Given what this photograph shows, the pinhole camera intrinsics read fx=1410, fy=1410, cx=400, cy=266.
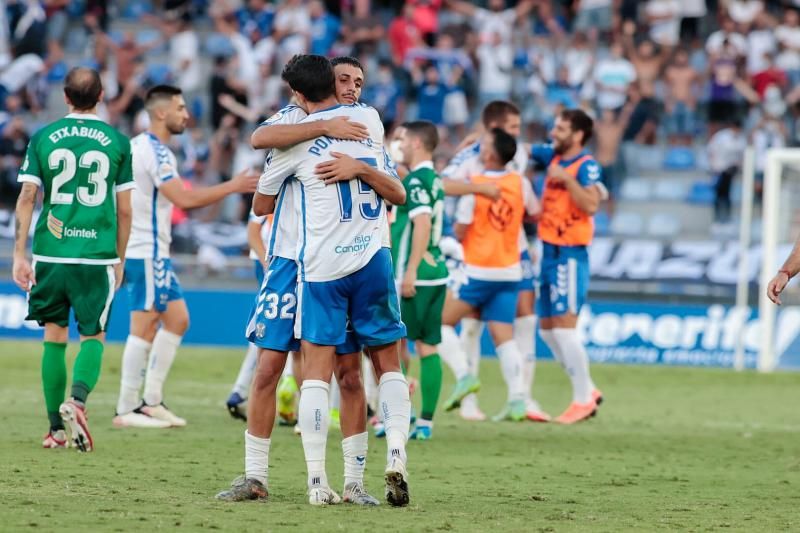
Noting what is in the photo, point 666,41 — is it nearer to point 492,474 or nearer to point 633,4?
point 633,4

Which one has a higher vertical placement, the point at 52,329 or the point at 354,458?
the point at 52,329

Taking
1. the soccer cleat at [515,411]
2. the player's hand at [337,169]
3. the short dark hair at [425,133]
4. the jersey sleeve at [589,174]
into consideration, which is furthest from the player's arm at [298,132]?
the soccer cleat at [515,411]

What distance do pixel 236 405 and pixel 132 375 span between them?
3.04 ft

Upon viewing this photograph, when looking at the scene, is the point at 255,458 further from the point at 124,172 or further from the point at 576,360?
the point at 576,360

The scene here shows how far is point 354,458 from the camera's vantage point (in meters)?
7.18

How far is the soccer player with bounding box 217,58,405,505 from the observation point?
7066 millimetres

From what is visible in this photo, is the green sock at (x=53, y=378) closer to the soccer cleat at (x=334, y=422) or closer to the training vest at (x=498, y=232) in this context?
the soccer cleat at (x=334, y=422)

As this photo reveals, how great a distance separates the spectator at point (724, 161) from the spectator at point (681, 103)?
0.87 m

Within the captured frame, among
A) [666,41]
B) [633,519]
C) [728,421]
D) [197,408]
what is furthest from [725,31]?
[633,519]

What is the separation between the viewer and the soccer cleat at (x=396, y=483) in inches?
273

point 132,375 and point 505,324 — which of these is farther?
point 505,324

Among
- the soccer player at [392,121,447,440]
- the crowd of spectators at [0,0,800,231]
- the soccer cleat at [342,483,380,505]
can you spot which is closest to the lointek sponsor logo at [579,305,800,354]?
the crowd of spectators at [0,0,800,231]

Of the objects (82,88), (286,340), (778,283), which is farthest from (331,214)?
(82,88)

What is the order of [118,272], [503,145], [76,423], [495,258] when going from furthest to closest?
1. [495,258]
2. [503,145]
3. [118,272]
4. [76,423]
